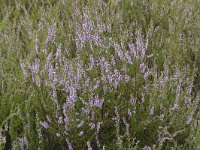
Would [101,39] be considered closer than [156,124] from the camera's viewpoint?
No

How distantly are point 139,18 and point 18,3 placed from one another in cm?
110

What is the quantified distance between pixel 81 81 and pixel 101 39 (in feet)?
1.58

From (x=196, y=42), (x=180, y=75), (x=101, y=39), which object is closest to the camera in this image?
(x=180, y=75)

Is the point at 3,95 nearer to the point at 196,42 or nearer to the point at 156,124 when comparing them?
the point at 156,124

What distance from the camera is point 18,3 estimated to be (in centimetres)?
341

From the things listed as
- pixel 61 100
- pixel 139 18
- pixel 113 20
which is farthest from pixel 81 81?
pixel 139 18

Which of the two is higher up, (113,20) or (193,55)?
(113,20)

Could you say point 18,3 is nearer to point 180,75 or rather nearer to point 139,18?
point 139,18

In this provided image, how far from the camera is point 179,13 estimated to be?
9.59ft

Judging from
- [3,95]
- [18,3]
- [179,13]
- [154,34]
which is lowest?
[3,95]

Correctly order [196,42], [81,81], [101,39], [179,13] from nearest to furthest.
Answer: [81,81] < [101,39] < [196,42] < [179,13]

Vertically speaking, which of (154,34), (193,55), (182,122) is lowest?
(182,122)

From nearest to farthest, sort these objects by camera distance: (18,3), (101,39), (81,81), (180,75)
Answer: (81,81), (180,75), (101,39), (18,3)

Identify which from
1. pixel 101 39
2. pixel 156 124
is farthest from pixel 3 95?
pixel 156 124
